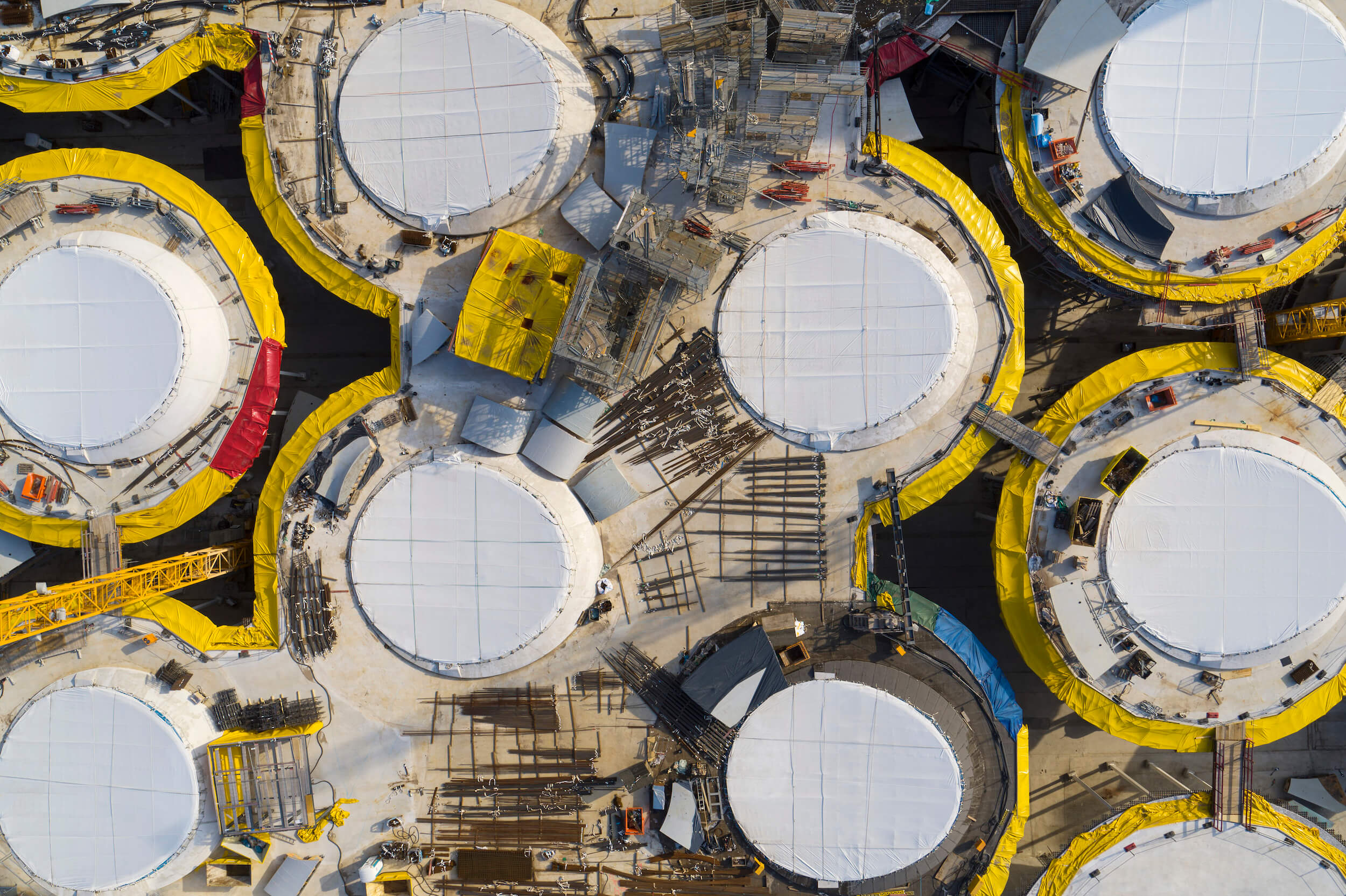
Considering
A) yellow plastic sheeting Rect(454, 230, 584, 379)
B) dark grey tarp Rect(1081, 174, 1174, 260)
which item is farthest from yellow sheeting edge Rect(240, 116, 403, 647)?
dark grey tarp Rect(1081, 174, 1174, 260)

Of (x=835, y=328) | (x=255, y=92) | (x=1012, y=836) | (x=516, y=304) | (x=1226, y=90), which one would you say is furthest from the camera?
(x=255, y=92)

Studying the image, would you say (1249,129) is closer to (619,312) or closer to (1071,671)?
(1071,671)

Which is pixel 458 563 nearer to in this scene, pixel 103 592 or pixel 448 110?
pixel 103 592

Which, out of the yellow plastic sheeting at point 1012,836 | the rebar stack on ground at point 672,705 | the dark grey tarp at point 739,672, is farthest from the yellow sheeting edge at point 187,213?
the yellow plastic sheeting at point 1012,836

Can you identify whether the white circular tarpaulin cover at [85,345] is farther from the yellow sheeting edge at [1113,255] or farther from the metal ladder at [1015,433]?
the yellow sheeting edge at [1113,255]

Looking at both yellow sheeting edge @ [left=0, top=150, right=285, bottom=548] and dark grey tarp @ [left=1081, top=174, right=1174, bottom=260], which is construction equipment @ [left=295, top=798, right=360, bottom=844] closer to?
yellow sheeting edge @ [left=0, top=150, right=285, bottom=548]

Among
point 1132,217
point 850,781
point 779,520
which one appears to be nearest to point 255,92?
point 779,520

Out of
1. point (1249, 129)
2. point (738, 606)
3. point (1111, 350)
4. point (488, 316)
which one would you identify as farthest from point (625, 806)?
point (1249, 129)
